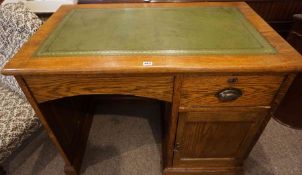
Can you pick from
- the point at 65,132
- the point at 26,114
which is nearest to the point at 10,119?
the point at 26,114

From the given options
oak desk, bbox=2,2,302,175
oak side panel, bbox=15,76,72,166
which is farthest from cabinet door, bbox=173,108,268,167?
oak side panel, bbox=15,76,72,166

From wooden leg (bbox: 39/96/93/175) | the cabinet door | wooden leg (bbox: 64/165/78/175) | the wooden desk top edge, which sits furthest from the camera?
wooden leg (bbox: 64/165/78/175)

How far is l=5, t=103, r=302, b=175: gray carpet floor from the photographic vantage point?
1191mm

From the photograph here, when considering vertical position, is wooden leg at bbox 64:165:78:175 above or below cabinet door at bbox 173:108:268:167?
below

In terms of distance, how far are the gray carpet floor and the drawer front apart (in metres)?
0.63

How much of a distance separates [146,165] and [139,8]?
2.93ft

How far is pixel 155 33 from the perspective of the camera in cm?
80

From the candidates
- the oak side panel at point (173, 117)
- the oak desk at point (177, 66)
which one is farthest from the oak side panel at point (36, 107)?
the oak side panel at point (173, 117)

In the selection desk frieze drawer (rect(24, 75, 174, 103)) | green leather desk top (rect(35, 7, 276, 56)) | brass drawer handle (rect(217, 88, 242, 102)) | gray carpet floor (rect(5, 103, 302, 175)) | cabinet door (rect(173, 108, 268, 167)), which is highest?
green leather desk top (rect(35, 7, 276, 56))

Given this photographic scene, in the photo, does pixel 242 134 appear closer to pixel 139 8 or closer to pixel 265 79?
pixel 265 79

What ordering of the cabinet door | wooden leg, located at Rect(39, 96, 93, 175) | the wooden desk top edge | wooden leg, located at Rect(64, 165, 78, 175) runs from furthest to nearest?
wooden leg, located at Rect(64, 165, 78, 175), wooden leg, located at Rect(39, 96, 93, 175), the cabinet door, the wooden desk top edge

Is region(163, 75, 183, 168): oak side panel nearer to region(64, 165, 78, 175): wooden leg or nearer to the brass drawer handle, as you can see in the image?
the brass drawer handle

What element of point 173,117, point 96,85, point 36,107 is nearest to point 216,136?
point 173,117

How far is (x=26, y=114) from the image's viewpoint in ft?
3.11
